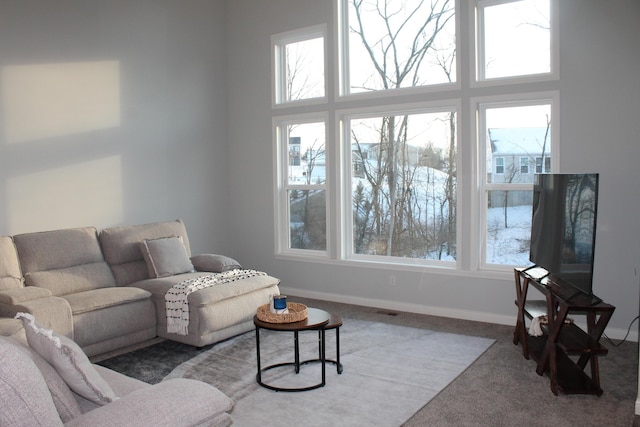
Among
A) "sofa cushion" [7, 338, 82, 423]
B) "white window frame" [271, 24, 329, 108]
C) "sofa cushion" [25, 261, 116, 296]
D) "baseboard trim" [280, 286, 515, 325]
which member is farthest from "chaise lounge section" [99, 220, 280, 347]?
"sofa cushion" [7, 338, 82, 423]

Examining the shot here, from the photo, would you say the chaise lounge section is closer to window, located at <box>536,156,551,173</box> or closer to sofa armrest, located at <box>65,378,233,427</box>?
sofa armrest, located at <box>65,378,233,427</box>

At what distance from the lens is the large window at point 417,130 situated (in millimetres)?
4945

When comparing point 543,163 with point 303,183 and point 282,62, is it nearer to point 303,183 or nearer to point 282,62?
point 303,183

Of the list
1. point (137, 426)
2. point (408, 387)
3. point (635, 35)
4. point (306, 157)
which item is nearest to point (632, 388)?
point (408, 387)

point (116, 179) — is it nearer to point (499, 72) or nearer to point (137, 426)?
point (499, 72)

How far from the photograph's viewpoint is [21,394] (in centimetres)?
162

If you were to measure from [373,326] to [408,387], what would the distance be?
1.41 meters

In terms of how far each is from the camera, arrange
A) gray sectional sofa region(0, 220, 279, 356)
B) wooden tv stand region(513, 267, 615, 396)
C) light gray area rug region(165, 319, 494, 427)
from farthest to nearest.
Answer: gray sectional sofa region(0, 220, 279, 356)
wooden tv stand region(513, 267, 615, 396)
light gray area rug region(165, 319, 494, 427)

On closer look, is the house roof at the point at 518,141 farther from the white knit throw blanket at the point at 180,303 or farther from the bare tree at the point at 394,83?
the white knit throw blanket at the point at 180,303

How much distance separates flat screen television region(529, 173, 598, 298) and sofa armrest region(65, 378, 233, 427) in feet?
8.17

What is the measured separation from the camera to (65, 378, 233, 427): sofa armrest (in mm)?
1819

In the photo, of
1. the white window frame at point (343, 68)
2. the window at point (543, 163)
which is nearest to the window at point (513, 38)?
the window at point (543, 163)

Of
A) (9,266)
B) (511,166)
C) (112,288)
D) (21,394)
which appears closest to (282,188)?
(112,288)

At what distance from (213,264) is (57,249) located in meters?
1.34
